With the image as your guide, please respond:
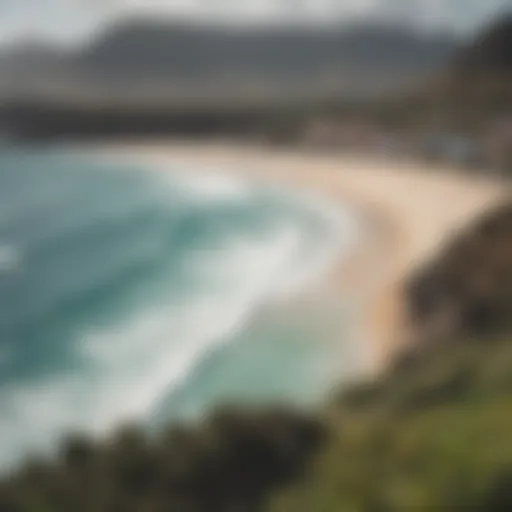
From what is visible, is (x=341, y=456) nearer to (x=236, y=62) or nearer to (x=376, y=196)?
(x=376, y=196)

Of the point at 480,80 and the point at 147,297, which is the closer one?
the point at 147,297

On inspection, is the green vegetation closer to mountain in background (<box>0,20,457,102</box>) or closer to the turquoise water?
the turquoise water

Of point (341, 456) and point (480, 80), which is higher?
point (480, 80)

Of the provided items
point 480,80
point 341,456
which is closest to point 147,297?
point 341,456

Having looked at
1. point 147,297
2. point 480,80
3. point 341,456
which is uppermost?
point 480,80

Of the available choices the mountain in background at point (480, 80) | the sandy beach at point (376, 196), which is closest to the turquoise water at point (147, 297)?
the sandy beach at point (376, 196)

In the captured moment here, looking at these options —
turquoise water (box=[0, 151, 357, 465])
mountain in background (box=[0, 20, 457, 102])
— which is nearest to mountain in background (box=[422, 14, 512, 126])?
mountain in background (box=[0, 20, 457, 102])
